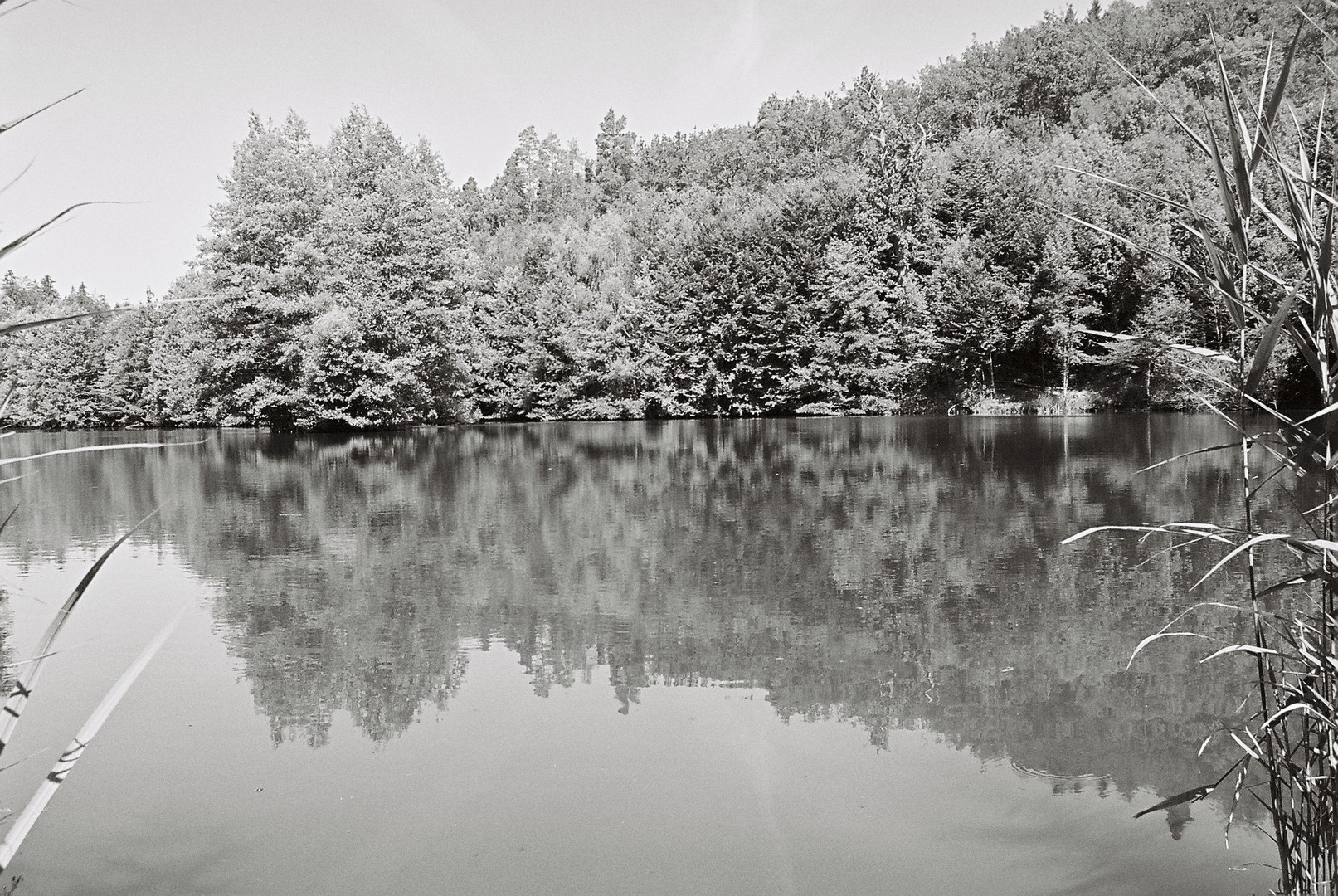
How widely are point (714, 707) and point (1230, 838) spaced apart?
7.94 ft

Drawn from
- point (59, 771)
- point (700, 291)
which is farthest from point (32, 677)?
point (700, 291)

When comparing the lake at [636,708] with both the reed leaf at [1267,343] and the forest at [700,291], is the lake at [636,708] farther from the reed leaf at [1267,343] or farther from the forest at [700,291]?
the forest at [700,291]

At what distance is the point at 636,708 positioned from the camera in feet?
17.6

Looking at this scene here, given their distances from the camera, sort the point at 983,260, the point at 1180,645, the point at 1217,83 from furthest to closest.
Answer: the point at 983,260 → the point at 1180,645 → the point at 1217,83

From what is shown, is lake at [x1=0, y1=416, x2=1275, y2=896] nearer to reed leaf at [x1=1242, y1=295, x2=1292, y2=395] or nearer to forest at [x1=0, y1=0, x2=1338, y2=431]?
reed leaf at [x1=1242, y1=295, x2=1292, y2=395]

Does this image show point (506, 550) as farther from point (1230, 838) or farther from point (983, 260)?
point (983, 260)

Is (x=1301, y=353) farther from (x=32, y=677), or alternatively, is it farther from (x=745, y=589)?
(x=745, y=589)

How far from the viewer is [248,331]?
3606cm

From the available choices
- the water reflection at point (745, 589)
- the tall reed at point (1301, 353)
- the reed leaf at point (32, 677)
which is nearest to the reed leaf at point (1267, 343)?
the tall reed at point (1301, 353)

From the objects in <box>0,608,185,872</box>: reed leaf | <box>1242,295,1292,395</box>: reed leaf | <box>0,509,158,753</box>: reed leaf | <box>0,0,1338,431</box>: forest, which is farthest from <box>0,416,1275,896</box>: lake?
<box>0,0,1338,431</box>: forest

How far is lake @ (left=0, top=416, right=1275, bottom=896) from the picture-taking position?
366 cm

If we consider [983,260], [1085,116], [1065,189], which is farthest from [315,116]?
[1085,116]

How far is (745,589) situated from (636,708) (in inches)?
118

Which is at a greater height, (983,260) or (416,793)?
(983,260)
